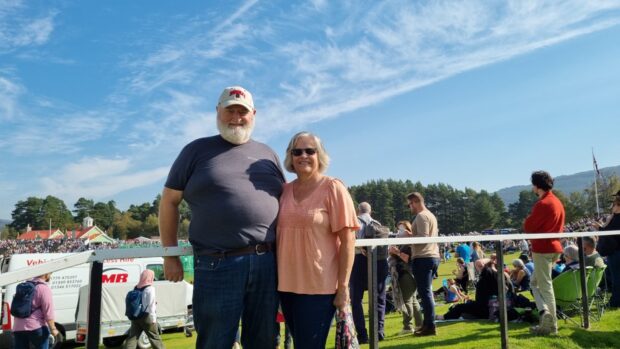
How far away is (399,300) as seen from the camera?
24.3 feet

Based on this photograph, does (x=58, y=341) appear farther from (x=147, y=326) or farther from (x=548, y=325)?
(x=548, y=325)

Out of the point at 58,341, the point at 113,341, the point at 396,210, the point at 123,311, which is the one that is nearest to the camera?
the point at 58,341

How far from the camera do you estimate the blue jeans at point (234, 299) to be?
252 centimetres

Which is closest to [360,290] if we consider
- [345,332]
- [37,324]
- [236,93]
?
[345,332]

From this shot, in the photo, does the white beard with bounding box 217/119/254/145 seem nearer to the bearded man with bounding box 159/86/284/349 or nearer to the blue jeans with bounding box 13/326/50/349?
the bearded man with bounding box 159/86/284/349

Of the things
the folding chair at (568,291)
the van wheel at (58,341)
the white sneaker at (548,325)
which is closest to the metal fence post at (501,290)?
the white sneaker at (548,325)

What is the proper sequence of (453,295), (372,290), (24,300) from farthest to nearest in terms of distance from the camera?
(453,295) < (24,300) < (372,290)

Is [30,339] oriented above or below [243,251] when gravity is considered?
below

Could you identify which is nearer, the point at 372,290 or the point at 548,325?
the point at 372,290

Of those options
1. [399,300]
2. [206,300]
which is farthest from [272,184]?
[399,300]

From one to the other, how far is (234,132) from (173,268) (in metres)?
0.88

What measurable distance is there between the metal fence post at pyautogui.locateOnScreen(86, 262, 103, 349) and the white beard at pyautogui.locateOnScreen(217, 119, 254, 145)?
3.28ft

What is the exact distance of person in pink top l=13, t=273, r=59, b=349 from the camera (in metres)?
6.47

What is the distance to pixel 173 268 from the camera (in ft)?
8.50
